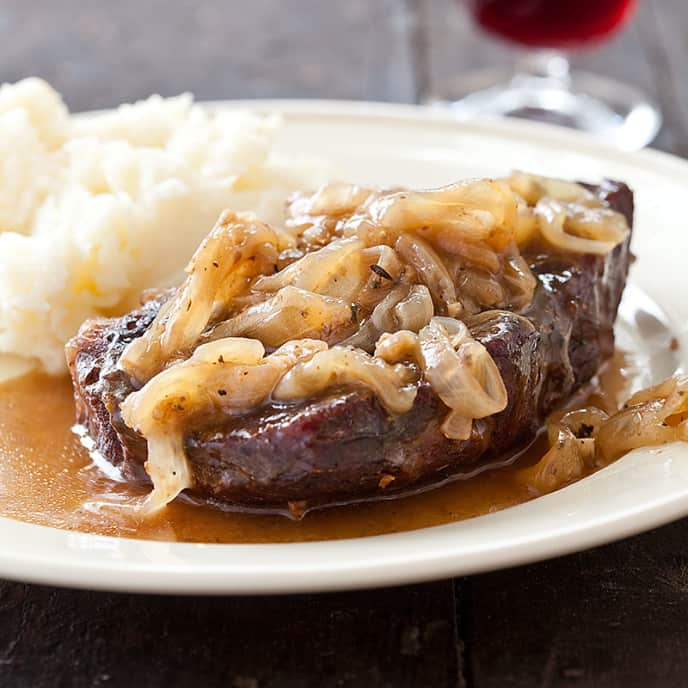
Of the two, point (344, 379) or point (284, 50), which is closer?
point (344, 379)

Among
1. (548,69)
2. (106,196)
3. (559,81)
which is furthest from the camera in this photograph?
(548,69)


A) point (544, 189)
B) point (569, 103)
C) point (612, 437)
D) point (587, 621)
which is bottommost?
point (569, 103)

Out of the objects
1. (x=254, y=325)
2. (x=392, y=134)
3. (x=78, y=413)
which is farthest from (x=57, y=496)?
(x=392, y=134)

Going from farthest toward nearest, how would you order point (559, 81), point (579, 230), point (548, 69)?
point (548, 69), point (559, 81), point (579, 230)

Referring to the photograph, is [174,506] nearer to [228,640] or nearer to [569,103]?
[228,640]

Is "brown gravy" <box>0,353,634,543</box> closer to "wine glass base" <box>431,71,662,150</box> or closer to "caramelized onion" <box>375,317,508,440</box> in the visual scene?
"caramelized onion" <box>375,317,508,440</box>

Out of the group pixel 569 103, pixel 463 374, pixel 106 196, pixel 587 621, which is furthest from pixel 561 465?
pixel 569 103

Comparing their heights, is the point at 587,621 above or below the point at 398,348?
below
